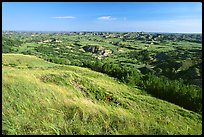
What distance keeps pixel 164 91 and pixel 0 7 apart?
48.4ft

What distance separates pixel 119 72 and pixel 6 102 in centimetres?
1814

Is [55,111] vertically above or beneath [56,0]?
beneath

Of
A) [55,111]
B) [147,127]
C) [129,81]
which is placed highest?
[55,111]

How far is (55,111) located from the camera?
5262mm

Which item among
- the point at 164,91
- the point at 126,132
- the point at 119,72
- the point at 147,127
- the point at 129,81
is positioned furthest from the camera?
the point at 119,72

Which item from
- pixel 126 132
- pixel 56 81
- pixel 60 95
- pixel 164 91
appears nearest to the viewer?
pixel 126 132

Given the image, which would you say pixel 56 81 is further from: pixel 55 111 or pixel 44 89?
pixel 55 111

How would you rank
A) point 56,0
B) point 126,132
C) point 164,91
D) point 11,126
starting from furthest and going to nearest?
point 164,91 < point 126,132 < point 11,126 < point 56,0

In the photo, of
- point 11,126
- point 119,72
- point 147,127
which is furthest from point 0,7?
point 119,72

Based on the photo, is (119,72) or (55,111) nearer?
(55,111)

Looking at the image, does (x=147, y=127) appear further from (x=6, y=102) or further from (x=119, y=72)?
(x=119, y=72)

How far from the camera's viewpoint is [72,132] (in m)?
4.51

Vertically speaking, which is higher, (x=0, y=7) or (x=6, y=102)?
(x=0, y=7)

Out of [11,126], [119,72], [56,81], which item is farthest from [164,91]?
[11,126]
